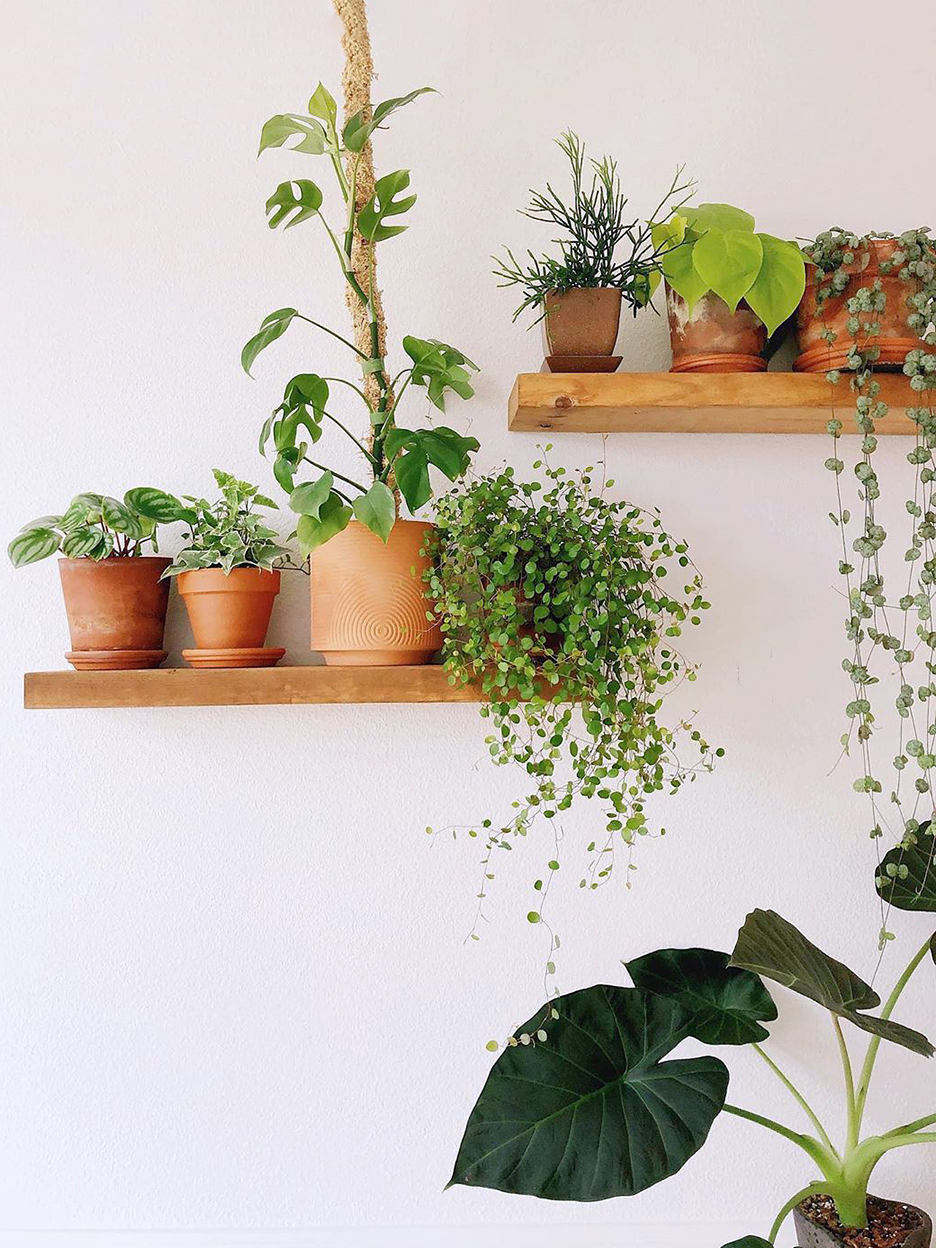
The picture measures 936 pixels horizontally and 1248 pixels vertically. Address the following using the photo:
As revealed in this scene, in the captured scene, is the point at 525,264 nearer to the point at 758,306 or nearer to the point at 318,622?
the point at 758,306

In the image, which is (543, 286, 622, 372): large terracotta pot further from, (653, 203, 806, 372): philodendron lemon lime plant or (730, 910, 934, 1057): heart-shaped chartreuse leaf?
(730, 910, 934, 1057): heart-shaped chartreuse leaf

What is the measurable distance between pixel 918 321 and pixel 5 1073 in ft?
5.06

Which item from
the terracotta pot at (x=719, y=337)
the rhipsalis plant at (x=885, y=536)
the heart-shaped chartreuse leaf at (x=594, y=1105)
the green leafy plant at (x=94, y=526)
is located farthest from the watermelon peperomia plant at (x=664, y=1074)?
the green leafy plant at (x=94, y=526)

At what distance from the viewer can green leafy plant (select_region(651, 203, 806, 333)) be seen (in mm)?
1224

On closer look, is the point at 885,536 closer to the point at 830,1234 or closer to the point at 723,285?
the point at 723,285

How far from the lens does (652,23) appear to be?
57.5 inches

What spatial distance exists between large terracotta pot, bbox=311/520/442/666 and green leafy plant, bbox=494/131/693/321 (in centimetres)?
36

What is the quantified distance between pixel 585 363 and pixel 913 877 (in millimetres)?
792

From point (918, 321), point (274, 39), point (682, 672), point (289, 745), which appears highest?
point (274, 39)

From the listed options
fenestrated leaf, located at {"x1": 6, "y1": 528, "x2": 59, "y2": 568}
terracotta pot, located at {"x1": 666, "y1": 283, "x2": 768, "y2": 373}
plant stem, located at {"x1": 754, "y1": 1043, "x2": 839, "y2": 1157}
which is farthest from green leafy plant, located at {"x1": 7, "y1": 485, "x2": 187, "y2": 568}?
plant stem, located at {"x1": 754, "y1": 1043, "x2": 839, "y2": 1157}

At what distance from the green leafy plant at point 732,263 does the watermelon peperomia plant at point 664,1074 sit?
2.35 ft

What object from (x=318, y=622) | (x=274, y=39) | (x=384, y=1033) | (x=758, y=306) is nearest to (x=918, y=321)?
(x=758, y=306)

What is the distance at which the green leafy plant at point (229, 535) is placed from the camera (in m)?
1.32

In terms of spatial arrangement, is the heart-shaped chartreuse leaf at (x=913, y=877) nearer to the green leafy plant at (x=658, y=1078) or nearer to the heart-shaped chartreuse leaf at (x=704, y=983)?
the green leafy plant at (x=658, y=1078)
